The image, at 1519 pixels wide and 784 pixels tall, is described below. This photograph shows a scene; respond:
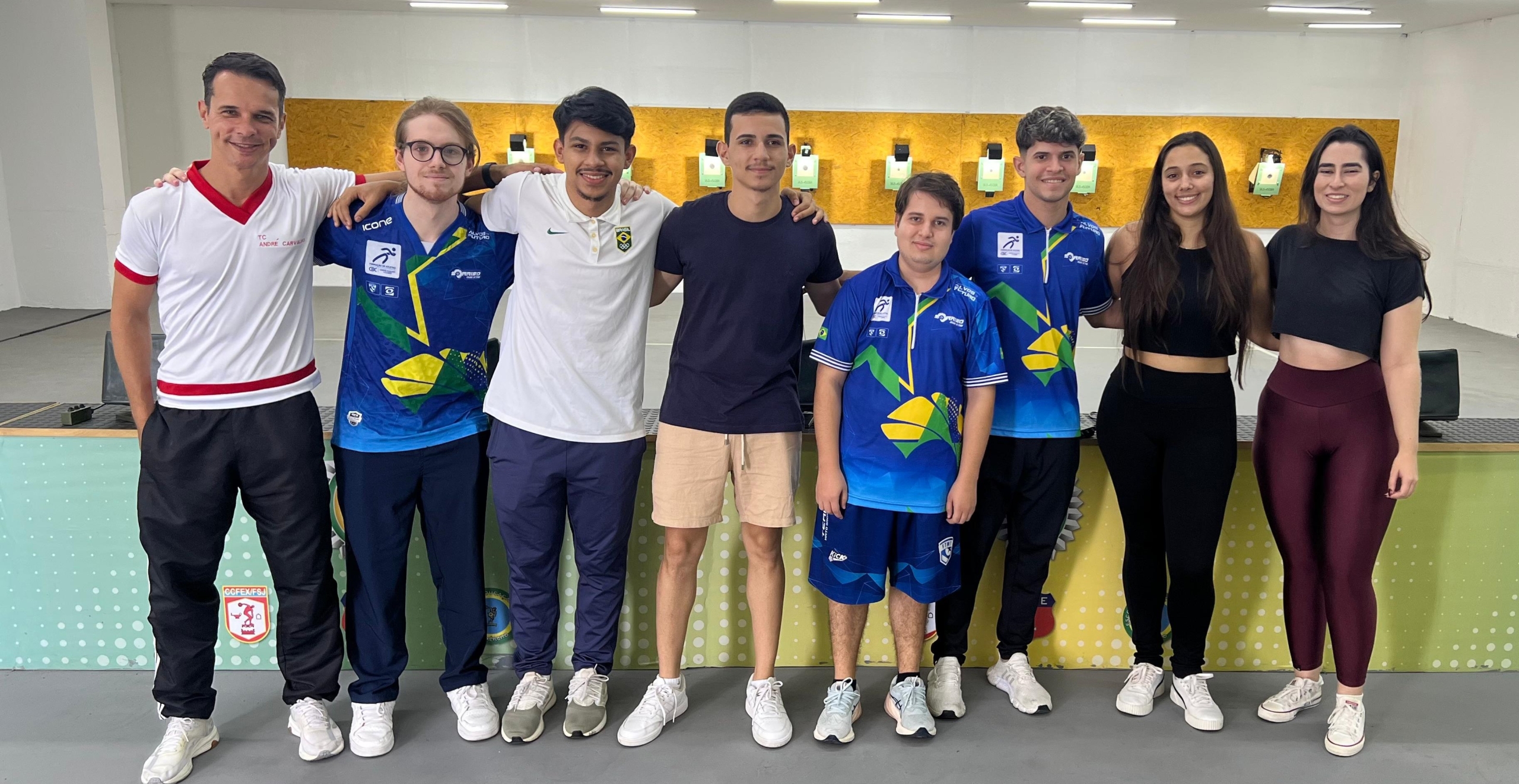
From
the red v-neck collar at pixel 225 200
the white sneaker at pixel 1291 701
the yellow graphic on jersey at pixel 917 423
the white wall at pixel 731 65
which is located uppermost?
the white wall at pixel 731 65

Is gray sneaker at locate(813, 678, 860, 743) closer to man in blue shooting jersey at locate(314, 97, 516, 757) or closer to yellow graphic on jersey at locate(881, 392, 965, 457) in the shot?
yellow graphic on jersey at locate(881, 392, 965, 457)

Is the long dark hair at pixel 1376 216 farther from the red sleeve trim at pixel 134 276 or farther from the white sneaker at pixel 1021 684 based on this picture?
the red sleeve trim at pixel 134 276

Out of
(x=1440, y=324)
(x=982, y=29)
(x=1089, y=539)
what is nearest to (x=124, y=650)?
(x=1089, y=539)

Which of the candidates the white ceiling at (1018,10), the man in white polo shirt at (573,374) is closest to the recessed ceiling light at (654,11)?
the white ceiling at (1018,10)

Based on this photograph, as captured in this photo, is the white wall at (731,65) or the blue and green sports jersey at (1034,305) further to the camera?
the white wall at (731,65)

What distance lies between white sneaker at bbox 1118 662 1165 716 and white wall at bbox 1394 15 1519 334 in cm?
827

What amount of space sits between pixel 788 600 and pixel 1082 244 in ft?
4.01

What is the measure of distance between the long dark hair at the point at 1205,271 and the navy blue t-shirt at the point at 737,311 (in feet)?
2.47

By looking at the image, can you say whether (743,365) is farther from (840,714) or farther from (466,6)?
(466,6)

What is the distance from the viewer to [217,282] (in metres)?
2.01

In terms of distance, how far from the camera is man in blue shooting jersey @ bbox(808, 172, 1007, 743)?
7.06 feet

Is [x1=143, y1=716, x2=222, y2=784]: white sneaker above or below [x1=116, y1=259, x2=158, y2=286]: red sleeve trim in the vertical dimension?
below

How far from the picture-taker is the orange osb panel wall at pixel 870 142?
30.1 feet

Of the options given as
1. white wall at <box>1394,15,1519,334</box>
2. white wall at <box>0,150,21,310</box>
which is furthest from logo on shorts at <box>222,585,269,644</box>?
white wall at <box>1394,15,1519,334</box>
